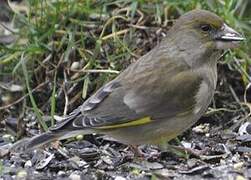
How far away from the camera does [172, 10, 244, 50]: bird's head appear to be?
5215 millimetres

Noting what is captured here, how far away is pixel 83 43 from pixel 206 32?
1154 millimetres

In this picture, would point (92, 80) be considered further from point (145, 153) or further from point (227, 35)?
point (227, 35)

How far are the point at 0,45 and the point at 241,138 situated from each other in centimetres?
189

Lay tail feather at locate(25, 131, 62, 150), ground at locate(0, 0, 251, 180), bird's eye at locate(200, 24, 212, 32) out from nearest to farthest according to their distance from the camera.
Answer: tail feather at locate(25, 131, 62, 150) < ground at locate(0, 0, 251, 180) < bird's eye at locate(200, 24, 212, 32)

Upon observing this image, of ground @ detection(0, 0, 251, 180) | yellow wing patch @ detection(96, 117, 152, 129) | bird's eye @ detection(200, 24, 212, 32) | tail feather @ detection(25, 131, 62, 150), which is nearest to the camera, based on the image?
tail feather @ detection(25, 131, 62, 150)

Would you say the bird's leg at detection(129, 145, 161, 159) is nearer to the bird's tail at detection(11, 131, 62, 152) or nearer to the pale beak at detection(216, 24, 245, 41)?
the bird's tail at detection(11, 131, 62, 152)

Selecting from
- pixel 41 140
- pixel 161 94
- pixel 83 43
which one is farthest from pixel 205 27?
pixel 41 140

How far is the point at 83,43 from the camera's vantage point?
20.1 ft

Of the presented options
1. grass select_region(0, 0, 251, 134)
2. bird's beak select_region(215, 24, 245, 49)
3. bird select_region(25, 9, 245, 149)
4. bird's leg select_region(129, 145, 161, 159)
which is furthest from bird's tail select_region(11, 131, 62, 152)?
bird's beak select_region(215, 24, 245, 49)

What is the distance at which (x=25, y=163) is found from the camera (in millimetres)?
5180

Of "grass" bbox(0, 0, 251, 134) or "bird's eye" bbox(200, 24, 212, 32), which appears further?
"grass" bbox(0, 0, 251, 134)

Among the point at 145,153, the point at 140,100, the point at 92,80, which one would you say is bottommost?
the point at 145,153

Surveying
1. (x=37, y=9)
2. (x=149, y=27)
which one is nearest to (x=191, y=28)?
(x=149, y=27)

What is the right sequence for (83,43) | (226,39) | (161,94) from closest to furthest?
(161,94) < (226,39) < (83,43)
